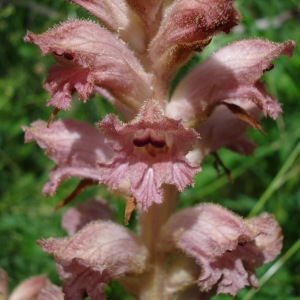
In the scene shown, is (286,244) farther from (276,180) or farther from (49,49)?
(49,49)

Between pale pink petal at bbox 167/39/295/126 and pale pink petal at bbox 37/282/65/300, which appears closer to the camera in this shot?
pale pink petal at bbox 167/39/295/126

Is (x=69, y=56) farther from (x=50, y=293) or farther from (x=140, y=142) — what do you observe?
(x=50, y=293)

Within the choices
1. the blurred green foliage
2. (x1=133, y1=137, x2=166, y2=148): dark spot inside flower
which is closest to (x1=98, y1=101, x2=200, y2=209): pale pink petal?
(x1=133, y1=137, x2=166, y2=148): dark spot inside flower

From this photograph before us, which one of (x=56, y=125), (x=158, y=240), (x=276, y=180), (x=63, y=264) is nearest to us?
(x=63, y=264)

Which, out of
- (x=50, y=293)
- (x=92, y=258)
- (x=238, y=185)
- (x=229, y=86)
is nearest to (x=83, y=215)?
(x=50, y=293)

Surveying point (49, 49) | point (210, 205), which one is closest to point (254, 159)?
point (210, 205)

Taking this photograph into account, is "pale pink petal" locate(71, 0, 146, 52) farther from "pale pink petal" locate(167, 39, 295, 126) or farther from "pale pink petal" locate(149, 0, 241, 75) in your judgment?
"pale pink petal" locate(167, 39, 295, 126)
